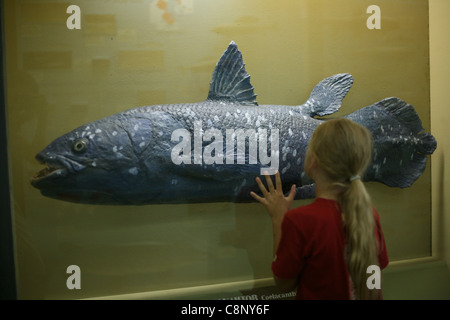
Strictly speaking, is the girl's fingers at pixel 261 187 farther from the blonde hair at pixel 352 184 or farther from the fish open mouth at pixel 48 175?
the fish open mouth at pixel 48 175

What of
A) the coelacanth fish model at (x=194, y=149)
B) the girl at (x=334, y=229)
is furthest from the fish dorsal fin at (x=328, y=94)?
the girl at (x=334, y=229)

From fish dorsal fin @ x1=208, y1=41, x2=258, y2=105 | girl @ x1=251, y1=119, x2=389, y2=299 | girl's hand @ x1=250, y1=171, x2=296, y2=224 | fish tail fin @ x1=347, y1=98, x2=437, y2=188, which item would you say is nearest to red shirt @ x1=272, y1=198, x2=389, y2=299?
girl @ x1=251, y1=119, x2=389, y2=299

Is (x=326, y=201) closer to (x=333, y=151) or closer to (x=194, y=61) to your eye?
(x=333, y=151)

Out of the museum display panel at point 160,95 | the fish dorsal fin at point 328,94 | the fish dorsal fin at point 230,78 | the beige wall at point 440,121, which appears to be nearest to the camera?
the museum display panel at point 160,95

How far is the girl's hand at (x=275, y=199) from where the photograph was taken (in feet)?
4.16

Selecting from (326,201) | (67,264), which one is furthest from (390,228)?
(67,264)

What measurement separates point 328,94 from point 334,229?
853 millimetres

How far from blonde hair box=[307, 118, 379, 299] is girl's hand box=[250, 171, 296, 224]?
1.03 feet

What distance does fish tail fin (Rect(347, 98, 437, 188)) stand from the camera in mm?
1639

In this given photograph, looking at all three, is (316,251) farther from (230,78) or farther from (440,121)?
(440,121)

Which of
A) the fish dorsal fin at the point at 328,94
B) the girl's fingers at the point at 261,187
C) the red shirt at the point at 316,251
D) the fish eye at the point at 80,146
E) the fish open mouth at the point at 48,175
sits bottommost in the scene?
the red shirt at the point at 316,251

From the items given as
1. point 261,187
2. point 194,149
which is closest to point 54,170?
point 194,149

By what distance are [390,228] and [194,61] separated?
1.21 metres

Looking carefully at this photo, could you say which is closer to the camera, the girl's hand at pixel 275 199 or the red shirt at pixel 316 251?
the red shirt at pixel 316 251
